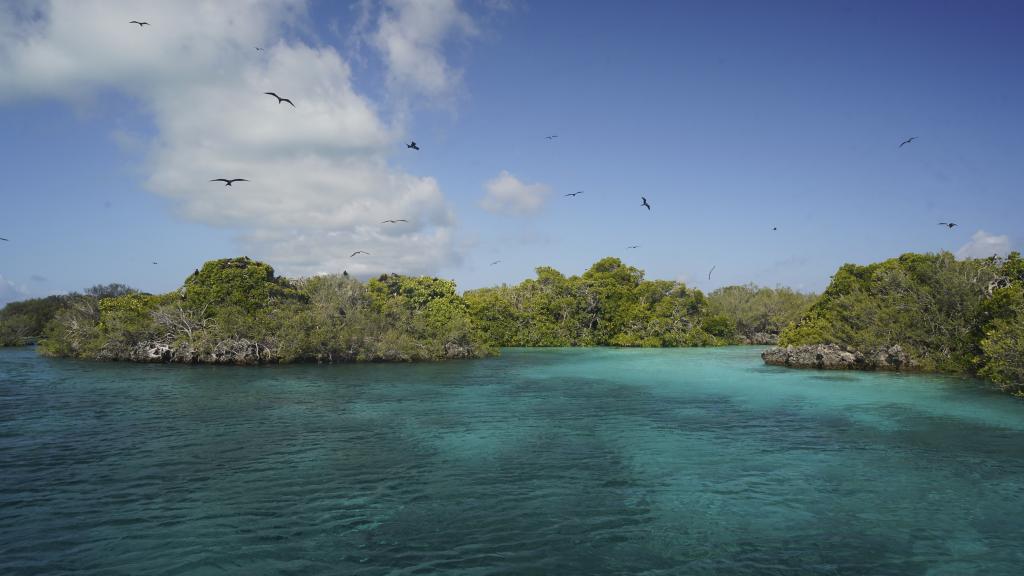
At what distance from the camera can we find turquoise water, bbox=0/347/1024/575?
9516 millimetres

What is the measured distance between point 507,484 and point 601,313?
66.7 m

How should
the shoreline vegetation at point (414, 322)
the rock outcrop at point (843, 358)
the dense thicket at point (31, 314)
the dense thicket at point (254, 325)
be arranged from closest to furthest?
the shoreline vegetation at point (414, 322) → the rock outcrop at point (843, 358) → the dense thicket at point (254, 325) → the dense thicket at point (31, 314)

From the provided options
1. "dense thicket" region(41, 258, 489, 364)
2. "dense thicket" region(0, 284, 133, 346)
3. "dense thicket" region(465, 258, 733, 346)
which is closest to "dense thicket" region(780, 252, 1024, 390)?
"dense thicket" region(465, 258, 733, 346)

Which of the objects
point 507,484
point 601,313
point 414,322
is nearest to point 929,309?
point 507,484

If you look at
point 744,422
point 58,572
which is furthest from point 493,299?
point 58,572

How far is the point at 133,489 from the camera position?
1285cm

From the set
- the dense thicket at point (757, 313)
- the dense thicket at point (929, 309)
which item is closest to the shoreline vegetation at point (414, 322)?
the dense thicket at point (929, 309)

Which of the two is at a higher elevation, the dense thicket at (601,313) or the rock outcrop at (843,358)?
the dense thicket at (601,313)

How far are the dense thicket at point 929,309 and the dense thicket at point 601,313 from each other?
29342 millimetres

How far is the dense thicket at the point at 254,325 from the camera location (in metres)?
43.2

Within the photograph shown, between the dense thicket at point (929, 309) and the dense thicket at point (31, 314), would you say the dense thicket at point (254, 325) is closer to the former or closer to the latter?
the dense thicket at point (31, 314)

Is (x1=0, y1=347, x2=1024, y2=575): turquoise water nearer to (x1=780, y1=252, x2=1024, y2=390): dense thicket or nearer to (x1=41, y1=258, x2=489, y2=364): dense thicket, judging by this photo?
(x1=780, y1=252, x2=1024, y2=390): dense thicket

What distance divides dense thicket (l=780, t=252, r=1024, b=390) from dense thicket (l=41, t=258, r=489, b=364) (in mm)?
30855

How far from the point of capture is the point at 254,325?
4331 centimetres
